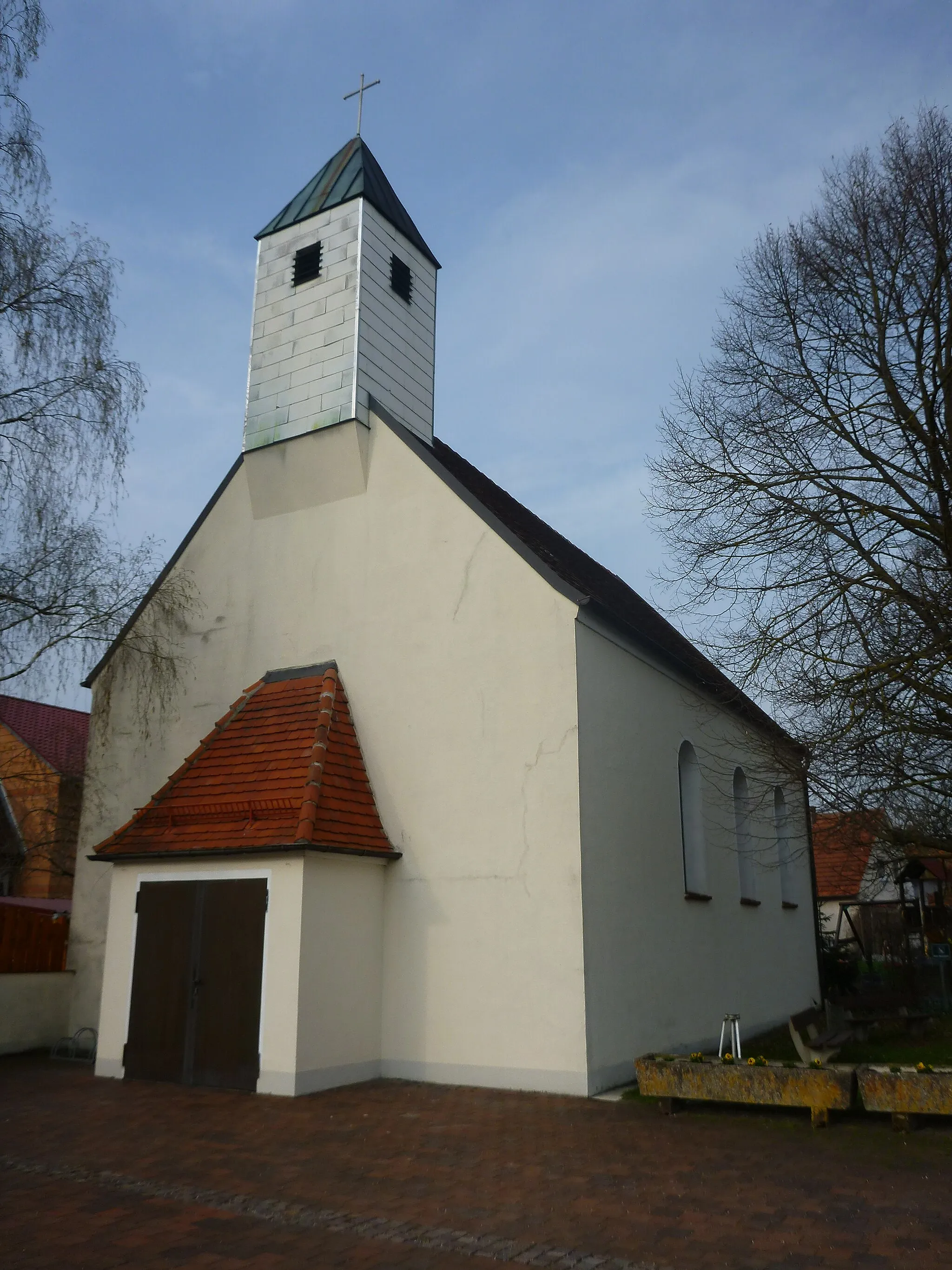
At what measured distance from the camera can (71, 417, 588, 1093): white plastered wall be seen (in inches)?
428

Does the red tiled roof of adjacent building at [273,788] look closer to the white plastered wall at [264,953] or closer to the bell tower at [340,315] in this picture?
the white plastered wall at [264,953]

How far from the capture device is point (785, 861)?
19.4m

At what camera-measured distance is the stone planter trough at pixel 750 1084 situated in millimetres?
8375

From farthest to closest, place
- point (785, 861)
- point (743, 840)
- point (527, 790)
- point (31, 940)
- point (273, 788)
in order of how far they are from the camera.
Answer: point (785, 861), point (743, 840), point (31, 940), point (273, 788), point (527, 790)

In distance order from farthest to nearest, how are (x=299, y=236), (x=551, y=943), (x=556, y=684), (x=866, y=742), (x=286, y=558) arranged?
(x=299, y=236)
(x=286, y=558)
(x=556, y=684)
(x=551, y=943)
(x=866, y=742)

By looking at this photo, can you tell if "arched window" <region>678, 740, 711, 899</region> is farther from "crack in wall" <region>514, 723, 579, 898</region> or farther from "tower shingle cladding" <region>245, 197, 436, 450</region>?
"tower shingle cladding" <region>245, 197, 436, 450</region>

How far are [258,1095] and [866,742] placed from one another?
7086mm

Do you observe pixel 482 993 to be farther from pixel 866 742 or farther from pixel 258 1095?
pixel 866 742

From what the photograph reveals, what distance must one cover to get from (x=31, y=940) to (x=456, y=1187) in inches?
375

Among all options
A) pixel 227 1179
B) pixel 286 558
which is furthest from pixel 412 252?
pixel 227 1179

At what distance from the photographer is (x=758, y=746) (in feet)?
38.2

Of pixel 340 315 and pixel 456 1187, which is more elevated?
pixel 340 315

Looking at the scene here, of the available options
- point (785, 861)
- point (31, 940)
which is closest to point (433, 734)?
point (31, 940)

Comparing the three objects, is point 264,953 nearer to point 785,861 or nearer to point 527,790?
point 527,790
